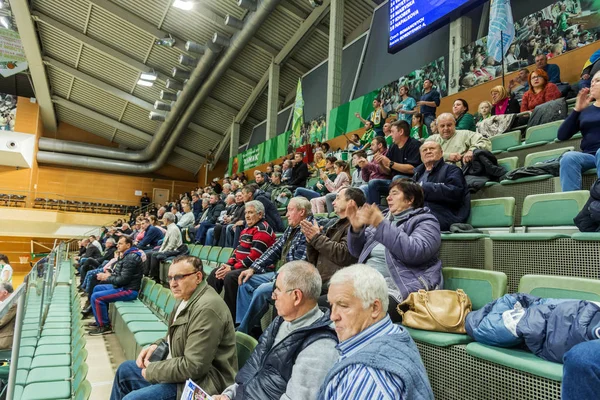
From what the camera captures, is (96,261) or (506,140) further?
(96,261)

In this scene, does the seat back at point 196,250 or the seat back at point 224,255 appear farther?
the seat back at point 196,250

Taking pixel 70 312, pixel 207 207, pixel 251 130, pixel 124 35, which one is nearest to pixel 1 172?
pixel 124 35

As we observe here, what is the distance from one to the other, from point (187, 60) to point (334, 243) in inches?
400

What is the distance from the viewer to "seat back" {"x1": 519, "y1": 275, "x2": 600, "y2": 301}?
137 cm

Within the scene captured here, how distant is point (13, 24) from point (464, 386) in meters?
13.2

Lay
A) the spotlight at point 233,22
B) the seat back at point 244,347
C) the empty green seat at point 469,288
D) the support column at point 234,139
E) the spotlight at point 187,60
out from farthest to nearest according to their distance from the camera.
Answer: the support column at point 234,139 < the spotlight at point 187,60 < the spotlight at point 233,22 < the seat back at point 244,347 < the empty green seat at point 469,288

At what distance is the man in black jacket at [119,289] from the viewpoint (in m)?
4.37

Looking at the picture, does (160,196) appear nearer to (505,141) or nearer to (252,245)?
(252,245)

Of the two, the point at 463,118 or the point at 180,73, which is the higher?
the point at 180,73

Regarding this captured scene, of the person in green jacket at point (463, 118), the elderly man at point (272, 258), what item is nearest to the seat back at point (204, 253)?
the elderly man at point (272, 258)

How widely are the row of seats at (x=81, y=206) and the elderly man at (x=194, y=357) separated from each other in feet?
53.2

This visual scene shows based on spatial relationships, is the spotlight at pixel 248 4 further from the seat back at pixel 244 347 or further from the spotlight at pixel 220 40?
the seat back at pixel 244 347

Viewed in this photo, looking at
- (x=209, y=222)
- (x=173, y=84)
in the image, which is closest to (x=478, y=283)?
Result: (x=209, y=222)

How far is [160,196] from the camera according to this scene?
1891 centimetres
